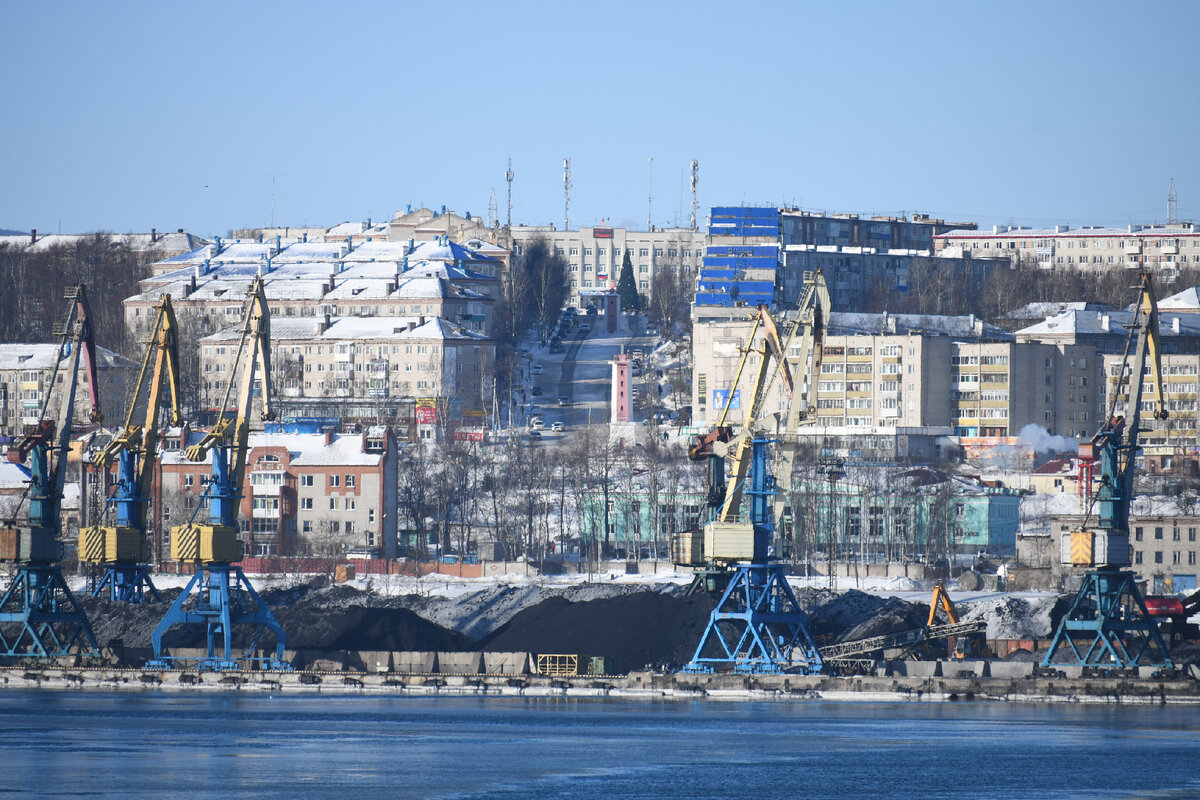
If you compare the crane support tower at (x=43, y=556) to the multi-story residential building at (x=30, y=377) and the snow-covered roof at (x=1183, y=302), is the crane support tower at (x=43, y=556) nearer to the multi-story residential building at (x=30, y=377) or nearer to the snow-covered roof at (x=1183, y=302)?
the multi-story residential building at (x=30, y=377)

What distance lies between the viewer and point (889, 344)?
125 metres

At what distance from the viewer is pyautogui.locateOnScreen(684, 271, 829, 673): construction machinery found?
197 ft

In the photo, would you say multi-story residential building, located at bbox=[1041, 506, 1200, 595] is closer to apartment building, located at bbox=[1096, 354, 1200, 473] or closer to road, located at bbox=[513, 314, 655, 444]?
apartment building, located at bbox=[1096, 354, 1200, 473]

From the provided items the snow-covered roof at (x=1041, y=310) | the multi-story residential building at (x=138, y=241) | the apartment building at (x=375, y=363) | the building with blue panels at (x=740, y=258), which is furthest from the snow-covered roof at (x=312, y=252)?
the snow-covered roof at (x=1041, y=310)

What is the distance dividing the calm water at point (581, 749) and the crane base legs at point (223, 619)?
325 cm

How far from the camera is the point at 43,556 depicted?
64.7 metres

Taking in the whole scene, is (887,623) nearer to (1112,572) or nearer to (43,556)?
(1112,572)

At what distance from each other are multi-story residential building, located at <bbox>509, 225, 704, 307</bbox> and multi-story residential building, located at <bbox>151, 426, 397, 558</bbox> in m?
86.2

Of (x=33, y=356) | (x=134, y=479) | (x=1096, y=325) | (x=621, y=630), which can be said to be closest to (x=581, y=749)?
(x=621, y=630)

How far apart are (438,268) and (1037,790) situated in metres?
109

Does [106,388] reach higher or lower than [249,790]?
higher

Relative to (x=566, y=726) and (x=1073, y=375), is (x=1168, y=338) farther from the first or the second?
(x=566, y=726)

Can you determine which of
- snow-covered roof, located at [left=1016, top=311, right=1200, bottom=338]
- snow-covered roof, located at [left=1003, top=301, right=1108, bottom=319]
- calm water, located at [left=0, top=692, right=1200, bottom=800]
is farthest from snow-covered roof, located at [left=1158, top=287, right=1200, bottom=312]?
calm water, located at [left=0, top=692, right=1200, bottom=800]

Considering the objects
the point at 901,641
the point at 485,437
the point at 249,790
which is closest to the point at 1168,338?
the point at 485,437
